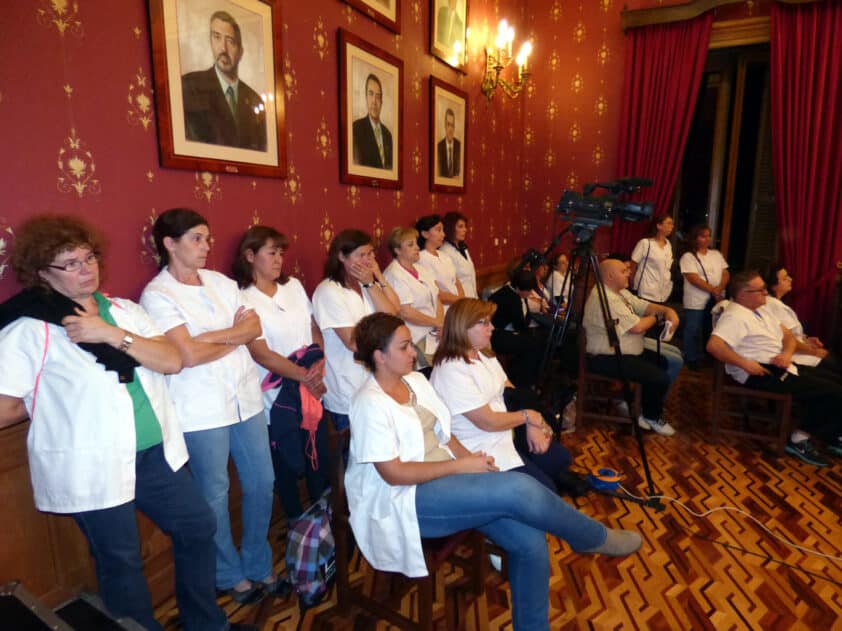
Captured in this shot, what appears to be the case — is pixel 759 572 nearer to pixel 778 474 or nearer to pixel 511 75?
pixel 778 474

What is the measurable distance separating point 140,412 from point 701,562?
2.20m

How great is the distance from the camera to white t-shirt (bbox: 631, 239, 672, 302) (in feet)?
14.5

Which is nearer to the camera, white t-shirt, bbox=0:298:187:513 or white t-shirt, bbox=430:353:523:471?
white t-shirt, bbox=0:298:187:513

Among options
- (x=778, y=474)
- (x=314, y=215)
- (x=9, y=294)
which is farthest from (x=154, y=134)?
(x=778, y=474)

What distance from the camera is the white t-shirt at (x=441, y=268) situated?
3336 millimetres

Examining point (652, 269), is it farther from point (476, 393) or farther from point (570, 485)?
point (476, 393)

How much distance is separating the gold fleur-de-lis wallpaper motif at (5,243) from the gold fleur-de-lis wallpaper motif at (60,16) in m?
0.57

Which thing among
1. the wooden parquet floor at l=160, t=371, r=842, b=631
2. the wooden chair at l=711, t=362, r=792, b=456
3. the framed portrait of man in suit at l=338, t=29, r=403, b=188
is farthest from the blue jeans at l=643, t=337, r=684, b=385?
the framed portrait of man in suit at l=338, t=29, r=403, b=188

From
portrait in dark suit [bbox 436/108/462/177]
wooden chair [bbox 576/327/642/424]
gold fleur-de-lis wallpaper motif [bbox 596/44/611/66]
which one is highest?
gold fleur-de-lis wallpaper motif [bbox 596/44/611/66]

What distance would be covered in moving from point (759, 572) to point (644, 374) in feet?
4.28

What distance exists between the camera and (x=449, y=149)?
3824 mm

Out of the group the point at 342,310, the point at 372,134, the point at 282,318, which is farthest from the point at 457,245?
the point at 282,318

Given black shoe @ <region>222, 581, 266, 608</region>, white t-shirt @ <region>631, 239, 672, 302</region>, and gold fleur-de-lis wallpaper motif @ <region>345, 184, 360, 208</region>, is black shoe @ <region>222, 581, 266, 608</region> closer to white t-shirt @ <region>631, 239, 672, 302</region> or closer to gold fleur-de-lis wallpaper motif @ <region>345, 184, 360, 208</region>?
gold fleur-de-lis wallpaper motif @ <region>345, 184, 360, 208</region>

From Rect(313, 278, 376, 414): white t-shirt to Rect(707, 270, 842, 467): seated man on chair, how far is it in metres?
2.20
